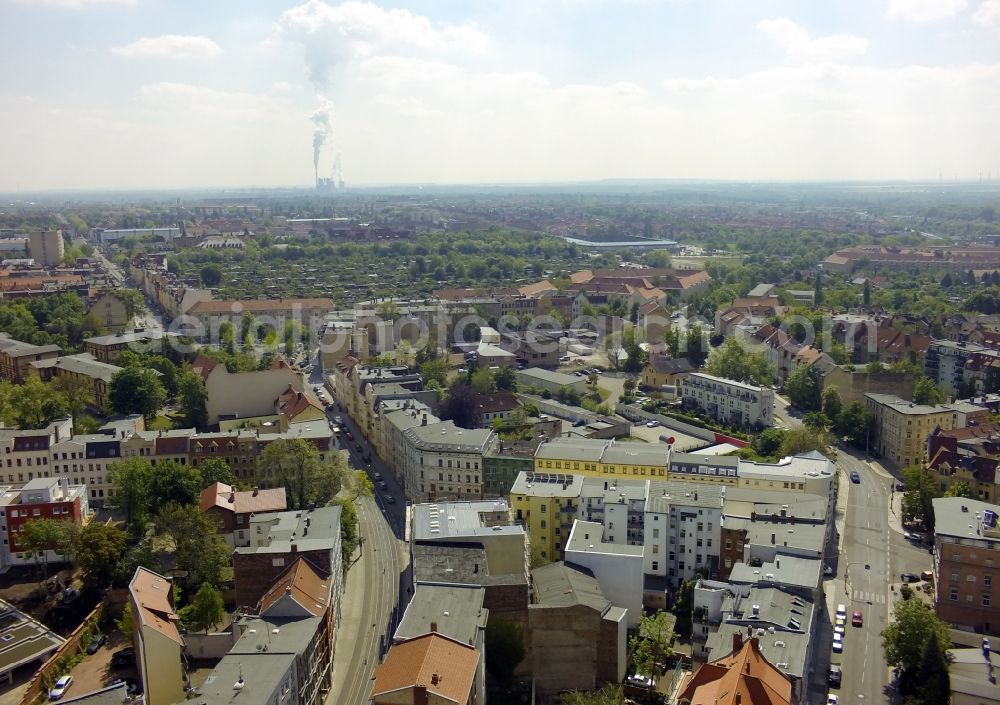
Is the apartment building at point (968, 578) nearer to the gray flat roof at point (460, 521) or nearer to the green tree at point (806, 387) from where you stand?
the gray flat roof at point (460, 521)

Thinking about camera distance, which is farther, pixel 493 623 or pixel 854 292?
pixel 854 292

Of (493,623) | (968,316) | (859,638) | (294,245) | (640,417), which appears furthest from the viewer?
(294,245)

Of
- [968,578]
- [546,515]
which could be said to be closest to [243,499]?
[546,515]

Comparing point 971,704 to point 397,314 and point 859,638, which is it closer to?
point 859,638

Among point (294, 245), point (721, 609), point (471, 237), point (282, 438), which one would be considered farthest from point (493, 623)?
point (471, 237)

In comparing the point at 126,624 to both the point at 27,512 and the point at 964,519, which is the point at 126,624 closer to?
the point at 27,512

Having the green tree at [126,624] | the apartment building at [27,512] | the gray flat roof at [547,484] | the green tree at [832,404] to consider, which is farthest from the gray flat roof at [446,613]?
the green tree at [832,404]

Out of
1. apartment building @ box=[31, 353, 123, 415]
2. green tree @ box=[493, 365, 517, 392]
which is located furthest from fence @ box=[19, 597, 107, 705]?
green tree @ box=[493, 365, 517, 392]
